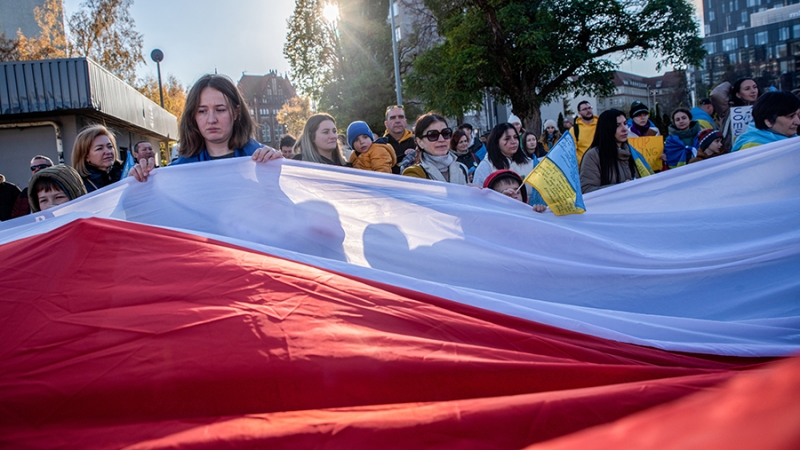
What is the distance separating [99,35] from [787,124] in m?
33.0

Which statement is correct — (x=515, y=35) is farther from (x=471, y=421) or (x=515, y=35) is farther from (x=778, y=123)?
(x=471, y=421)

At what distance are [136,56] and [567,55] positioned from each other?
22754 millimetres

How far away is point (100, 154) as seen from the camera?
194 inches

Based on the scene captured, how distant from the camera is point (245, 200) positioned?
315 cm

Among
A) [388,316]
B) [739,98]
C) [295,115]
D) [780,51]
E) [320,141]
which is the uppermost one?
[780,51]

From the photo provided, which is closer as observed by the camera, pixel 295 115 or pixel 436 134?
pixel 436 134

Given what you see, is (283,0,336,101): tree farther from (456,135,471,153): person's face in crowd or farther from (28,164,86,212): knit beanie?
(28,164,86,212): knit beanie

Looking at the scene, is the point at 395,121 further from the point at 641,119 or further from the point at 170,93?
the point at 170,93

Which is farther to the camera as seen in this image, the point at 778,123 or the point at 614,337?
the point at 778,123

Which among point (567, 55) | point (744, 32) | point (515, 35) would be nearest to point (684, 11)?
point (567, 55)

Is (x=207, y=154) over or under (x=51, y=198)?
over

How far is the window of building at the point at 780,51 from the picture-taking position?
99.0m

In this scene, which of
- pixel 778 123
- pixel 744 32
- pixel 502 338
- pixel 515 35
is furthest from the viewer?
pixel 744 32

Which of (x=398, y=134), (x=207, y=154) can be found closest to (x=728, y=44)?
(x=398, y=134)
